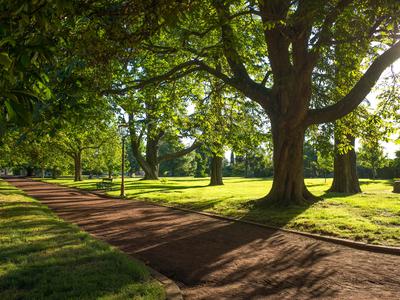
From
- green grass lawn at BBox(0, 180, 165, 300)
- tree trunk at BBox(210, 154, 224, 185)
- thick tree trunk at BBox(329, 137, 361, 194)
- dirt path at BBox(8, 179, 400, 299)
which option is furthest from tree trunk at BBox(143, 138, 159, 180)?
green grass lawn at BBox(0, 180, 165, 300)

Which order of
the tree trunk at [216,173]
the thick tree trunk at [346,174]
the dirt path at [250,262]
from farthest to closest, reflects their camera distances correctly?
the tree trunk at [216,173], the thick tree trunk at [346,174], the dirt path at [250,262]

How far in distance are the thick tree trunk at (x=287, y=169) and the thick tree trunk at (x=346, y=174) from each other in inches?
256

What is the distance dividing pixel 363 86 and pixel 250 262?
8.10 metres

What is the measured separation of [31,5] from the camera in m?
2.88

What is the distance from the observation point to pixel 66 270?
5.75 metres

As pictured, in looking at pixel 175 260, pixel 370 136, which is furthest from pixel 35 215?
pixel 370 136

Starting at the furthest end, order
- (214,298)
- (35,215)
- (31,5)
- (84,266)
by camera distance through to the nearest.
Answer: (35,215) → (84,266) → (214,298) → (31,5)

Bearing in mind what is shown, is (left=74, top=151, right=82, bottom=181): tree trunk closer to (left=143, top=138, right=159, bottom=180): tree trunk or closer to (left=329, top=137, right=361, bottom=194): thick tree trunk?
(left=143, top=138, right=159, bottom=180): tree trunk

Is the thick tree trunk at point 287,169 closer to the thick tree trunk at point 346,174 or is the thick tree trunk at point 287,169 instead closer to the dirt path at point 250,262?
the dirt path at point 250,262

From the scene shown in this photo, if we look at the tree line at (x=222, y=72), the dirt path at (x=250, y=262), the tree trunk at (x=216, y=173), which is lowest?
the dirt path at (x=250, y=262)

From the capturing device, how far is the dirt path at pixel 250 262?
543 cm

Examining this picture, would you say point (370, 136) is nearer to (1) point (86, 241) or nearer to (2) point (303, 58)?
(2) point (303, 58)

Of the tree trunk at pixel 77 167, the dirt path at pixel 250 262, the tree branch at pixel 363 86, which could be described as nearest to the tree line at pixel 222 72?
the tree branch at pixel 363 86

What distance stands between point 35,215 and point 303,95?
33.9 ft
